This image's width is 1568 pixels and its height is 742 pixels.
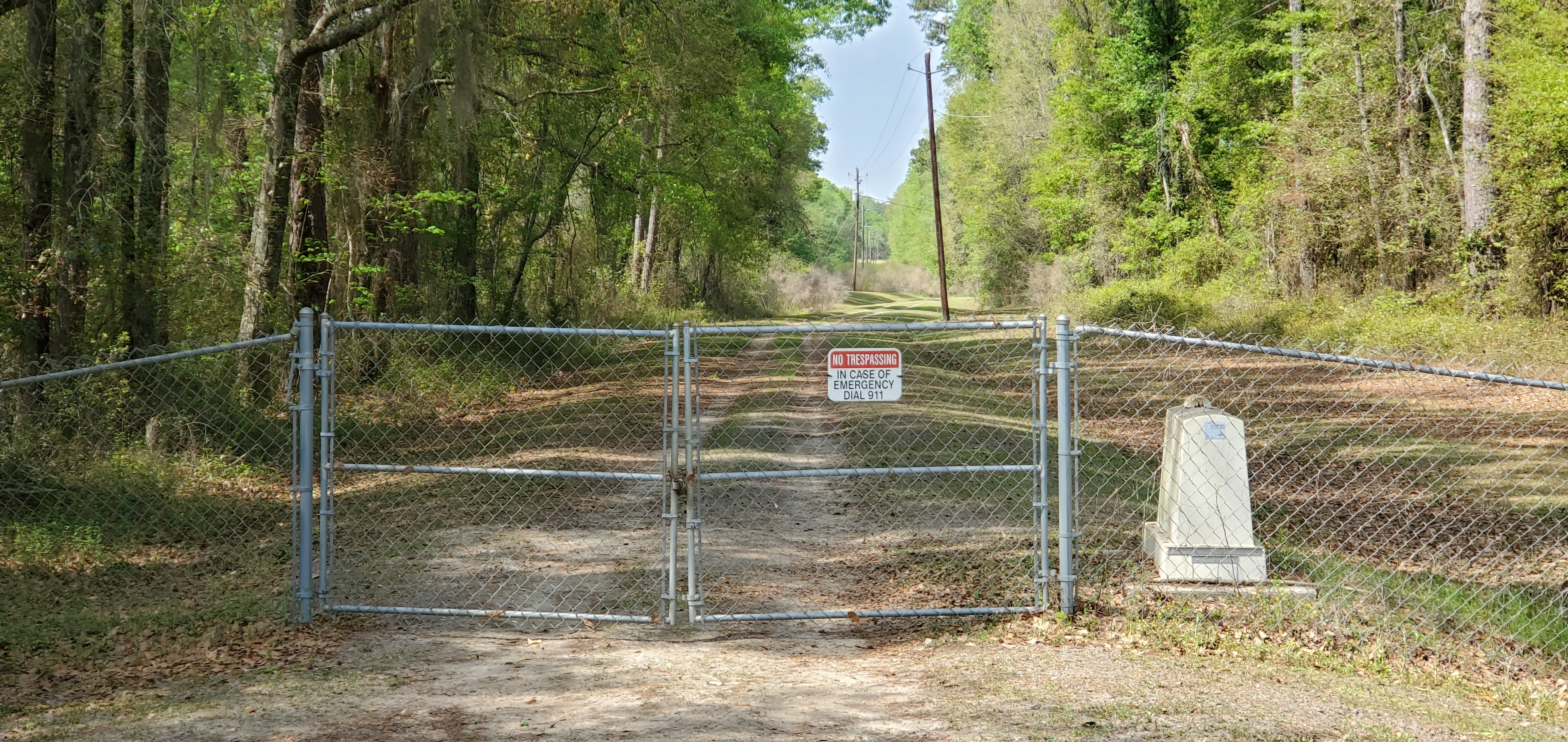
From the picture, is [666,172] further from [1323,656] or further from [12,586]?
[1323,656]

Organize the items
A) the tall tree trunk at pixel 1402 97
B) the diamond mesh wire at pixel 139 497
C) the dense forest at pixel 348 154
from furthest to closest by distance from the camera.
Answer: the tall tree trunk at pixel 1402 97 < the dense forest at pixel 348 154 < the diamond mesh wire at pixel 139 497

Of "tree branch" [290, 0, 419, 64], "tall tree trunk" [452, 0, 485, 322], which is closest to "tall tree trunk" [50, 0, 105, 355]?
"tree branch" [290, 0, 419, 64]

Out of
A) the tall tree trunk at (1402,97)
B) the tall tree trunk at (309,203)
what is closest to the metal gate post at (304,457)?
the tall tree trunk at (309,203)

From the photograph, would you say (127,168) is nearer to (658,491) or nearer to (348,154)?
(348,154)

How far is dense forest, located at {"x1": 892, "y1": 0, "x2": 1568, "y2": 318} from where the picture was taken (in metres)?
17.7

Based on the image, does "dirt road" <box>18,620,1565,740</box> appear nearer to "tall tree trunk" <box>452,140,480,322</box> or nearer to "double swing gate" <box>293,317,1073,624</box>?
"double swing gate" <box>293,317,1073,624</box>

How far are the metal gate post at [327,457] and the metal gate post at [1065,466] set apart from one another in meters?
4.00

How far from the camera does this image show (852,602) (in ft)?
22.0

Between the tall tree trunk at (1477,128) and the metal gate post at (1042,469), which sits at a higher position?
the tall tree trunk at (1477,128)

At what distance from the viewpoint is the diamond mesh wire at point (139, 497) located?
677cm

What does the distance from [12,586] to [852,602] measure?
541 centimetres

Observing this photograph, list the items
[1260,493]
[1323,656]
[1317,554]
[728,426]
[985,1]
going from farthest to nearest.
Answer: [985,1] → [728,426] → [1260,493] → [1317,554] → [1323,656]

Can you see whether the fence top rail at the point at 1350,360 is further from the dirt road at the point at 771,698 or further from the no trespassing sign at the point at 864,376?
the dirt road at the point at 771,698

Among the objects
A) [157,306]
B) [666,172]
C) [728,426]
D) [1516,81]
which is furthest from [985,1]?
[157,306]
